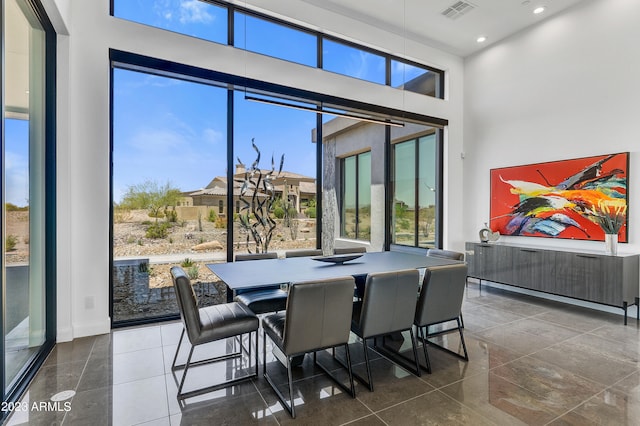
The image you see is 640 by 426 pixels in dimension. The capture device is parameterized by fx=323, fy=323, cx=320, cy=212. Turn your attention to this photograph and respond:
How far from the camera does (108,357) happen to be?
9.78 ft

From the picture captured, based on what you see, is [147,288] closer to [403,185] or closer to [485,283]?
[403,185]

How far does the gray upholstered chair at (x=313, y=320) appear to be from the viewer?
2182mm

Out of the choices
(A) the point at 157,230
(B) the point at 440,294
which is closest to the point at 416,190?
(B) the point at 440,294

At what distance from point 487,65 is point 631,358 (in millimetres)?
5047

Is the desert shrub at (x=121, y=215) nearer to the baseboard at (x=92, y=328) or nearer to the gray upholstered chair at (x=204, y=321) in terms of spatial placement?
the baseboard at (x=92, y=328)

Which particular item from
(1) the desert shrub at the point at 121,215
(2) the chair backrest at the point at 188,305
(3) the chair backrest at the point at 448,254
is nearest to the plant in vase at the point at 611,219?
(3) the chair backrest at the point at 448,254

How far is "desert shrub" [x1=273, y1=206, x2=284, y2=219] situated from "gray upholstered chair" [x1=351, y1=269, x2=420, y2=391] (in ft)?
7.98

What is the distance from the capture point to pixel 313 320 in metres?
2.26

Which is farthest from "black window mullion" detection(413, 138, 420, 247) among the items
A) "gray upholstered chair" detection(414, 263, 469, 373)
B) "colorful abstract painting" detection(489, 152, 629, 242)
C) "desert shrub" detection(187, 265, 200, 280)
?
"desert shrub" detection(187, 265, 200, 280)

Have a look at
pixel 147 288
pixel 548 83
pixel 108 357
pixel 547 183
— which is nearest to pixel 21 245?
pixel 108 357

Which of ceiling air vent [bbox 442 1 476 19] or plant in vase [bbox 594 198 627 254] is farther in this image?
ceiling air vent [bbox 442 1 476 19]

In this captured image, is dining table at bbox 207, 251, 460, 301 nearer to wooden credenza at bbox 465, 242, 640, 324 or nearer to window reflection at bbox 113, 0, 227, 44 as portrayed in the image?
wooden credenza at bbox 465, 242, 640, 324

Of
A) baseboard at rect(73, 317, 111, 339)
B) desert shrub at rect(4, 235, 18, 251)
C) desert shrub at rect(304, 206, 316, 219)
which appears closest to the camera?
desert shrub at rect(4, 235, 18, 251)

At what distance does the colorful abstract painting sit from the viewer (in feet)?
14.0
